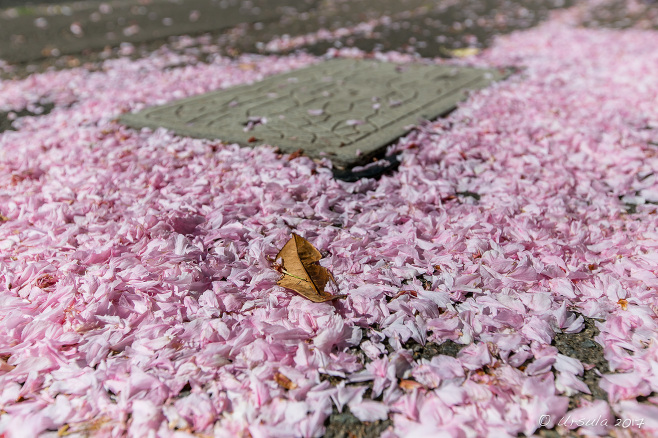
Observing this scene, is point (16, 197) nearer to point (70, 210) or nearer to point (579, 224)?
point (70, 210)

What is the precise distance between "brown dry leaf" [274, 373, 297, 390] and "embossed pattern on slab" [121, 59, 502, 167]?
56.6 inches

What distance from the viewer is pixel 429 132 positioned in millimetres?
3119

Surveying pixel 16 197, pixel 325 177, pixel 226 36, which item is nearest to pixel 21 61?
pixel 226 36

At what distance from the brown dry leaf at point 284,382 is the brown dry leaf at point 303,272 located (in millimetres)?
318

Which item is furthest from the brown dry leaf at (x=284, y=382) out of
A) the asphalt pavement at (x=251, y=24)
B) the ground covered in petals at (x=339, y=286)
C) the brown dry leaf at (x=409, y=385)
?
the asphalt pavement at (x=251, y=24)

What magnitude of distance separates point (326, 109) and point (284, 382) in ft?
7.59

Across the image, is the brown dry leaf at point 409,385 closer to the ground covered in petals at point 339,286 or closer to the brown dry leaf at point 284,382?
the ground covered in petals at point 339,286

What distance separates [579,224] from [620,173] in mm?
805

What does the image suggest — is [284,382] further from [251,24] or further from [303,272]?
[251,24]

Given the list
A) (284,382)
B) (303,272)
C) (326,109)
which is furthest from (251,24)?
(284,382)

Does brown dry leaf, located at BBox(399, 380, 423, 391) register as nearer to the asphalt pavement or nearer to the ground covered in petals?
the ground covered in petals

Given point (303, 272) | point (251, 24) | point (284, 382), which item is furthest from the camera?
point (251, 24)

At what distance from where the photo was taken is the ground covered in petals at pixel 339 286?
1320 mm

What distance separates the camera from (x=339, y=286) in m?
1.78
